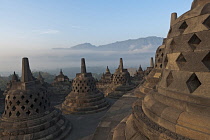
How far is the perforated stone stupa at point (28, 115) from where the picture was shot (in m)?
8.43

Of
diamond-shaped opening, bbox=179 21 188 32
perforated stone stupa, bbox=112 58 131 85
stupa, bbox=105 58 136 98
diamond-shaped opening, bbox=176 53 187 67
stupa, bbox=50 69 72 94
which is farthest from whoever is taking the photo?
stupa, bbox=50 69 72 94

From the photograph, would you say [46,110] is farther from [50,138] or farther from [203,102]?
[203,102]

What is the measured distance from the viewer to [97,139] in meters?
5.40

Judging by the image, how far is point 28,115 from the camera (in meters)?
8.98

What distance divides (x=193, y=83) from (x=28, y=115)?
8865mm

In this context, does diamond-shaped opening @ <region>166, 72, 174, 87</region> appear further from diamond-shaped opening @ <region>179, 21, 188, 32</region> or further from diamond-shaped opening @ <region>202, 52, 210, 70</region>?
diamond-shaped opening @ <region>179, 21, 188, 32</region>

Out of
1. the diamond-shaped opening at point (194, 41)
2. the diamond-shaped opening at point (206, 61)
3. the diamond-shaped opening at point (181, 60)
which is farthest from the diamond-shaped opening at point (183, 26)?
the diamond-shaped opening at point (206, 61)

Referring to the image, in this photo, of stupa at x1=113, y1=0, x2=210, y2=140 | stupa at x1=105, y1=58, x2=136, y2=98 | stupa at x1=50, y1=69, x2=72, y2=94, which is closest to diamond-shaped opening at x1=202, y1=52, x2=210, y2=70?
stupa at x1=113, y1=0, x2=210, y2=140

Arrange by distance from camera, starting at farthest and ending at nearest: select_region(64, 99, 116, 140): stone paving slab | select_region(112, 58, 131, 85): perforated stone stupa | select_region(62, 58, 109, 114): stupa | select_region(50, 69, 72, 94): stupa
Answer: select_region(50, 69, 72, 94): stupa, select_region(112, 58, 131, 85): perforated stone stupa, select_region(62, 58, 109, 114): stupa, select_region(64, 99, 116, 140): stone paving slab

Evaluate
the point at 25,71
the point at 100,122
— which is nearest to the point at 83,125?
the point at 100,122

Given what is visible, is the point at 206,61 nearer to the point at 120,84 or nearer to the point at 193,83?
the point at 193,83

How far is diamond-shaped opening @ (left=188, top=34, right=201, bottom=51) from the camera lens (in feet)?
10.3

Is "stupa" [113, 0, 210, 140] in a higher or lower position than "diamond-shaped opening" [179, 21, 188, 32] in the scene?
lower

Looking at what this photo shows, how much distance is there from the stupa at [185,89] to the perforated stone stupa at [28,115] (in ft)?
22.1
